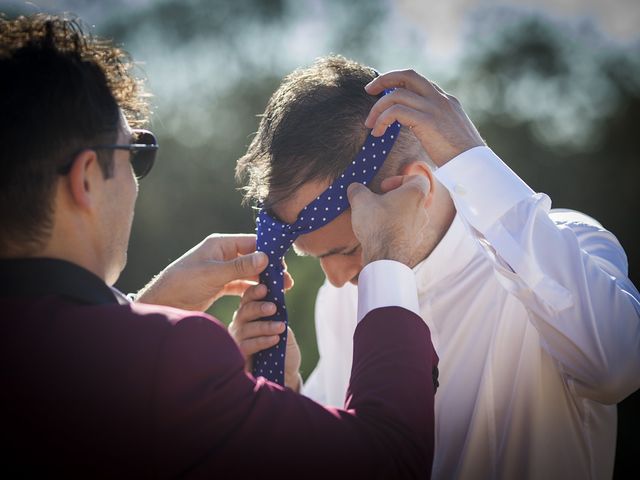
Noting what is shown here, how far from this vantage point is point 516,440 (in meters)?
2.95

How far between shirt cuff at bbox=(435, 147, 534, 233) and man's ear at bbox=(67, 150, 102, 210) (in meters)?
1.37

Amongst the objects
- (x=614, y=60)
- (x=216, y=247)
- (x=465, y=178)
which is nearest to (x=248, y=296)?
(x=216, y=247)

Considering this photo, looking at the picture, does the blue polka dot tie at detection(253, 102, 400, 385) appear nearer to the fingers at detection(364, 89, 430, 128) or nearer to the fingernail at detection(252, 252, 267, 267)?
the fingernail at detection(252, 252, 267, 267)

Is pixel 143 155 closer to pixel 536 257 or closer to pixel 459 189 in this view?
pixel 459 189

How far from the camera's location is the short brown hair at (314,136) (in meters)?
3.19

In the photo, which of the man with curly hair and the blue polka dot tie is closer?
the man with curly hair

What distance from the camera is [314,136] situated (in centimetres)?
321

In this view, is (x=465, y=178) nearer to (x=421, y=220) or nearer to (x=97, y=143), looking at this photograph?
(x=421, y=220)

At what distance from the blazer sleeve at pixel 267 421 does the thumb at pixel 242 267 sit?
108 cm

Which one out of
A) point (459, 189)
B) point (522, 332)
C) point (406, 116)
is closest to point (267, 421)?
point (459, 189)

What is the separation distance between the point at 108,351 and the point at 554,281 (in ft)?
5.39

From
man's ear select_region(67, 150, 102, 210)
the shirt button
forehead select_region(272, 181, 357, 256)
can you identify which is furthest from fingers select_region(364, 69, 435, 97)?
man's ear select_region(67, 150, 102, 210)

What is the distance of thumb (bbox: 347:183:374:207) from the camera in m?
2.86

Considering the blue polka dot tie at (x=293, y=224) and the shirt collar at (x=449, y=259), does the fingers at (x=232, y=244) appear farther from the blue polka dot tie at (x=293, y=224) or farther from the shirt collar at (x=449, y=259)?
the shirt collar at (x=449, y=259)
